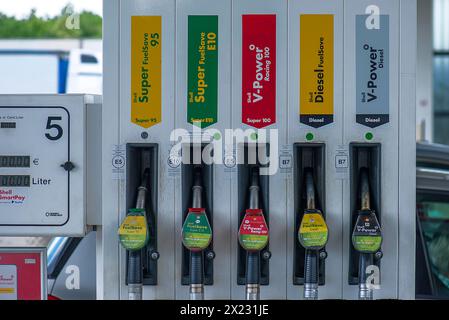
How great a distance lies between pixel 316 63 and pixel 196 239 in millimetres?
738

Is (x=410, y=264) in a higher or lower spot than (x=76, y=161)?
lower

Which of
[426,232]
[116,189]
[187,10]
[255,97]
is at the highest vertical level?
[187,10]

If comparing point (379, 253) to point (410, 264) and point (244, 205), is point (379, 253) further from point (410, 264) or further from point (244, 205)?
point (244, 205)

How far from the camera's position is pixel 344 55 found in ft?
10.2

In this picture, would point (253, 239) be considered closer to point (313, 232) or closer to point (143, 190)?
point (313, 232)

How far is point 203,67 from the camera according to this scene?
3.12 meters

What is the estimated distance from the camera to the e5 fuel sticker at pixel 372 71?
122 inches

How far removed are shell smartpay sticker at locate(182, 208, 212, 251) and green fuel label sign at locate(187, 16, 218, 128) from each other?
35 centimetres

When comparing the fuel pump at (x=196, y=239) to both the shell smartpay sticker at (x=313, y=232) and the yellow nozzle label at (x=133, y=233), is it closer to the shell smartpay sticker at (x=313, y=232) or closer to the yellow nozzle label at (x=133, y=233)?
the yellow nozzle label at (x=133, y=233)

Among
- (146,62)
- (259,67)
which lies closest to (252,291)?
(259,67)

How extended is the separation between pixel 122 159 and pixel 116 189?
11 centimetres

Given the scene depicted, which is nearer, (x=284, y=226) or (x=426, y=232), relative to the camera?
(x=284, y=226)

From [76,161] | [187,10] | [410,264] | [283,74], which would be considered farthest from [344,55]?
[76,161]

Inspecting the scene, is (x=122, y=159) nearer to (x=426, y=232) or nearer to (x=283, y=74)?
(x=283, y=74)
